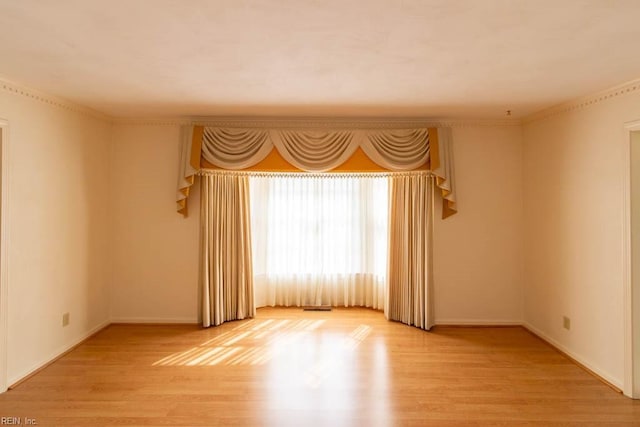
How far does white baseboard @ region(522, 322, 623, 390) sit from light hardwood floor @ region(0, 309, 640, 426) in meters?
0.08

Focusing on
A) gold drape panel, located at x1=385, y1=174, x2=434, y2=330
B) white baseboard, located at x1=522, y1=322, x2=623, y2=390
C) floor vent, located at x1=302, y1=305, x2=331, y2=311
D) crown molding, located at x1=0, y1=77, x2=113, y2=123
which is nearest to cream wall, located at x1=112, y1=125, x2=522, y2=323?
white baseboard, located at x1=522, y1=322, x2=623, y2=390

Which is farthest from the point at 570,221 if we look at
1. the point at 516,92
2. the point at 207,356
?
the point at 207,356

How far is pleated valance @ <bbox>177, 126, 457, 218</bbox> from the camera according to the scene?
446cm

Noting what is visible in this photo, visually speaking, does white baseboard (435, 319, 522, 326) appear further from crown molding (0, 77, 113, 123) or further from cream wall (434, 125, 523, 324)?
crown molding (0, 77, 113, 123)

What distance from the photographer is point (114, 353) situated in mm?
3771

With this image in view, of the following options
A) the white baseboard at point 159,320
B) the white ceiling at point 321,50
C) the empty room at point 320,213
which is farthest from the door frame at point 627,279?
the white baseboard at point 159,320

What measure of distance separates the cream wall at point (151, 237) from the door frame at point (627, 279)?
14.0 ft

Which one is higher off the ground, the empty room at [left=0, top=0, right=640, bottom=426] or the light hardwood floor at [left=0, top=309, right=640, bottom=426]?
the empty room at [left=0, top=0, right=640, bottom=426]

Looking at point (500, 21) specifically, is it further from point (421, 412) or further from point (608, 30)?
→ point (421, 412)

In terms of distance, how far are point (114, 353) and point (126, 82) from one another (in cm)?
256

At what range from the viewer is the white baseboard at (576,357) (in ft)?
10.4

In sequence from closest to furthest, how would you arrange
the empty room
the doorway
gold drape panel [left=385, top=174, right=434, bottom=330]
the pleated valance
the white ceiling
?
the white ceiling, the empty room, the doorway, the pleated valance, gold drape panel [left=385, top=174, right=434, bottom=330]

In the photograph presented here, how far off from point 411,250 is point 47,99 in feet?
13.4

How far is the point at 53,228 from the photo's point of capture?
12.0 ft
